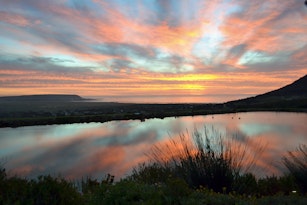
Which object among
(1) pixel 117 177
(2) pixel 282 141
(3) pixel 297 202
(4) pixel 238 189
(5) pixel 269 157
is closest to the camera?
(3) pixel 297 202

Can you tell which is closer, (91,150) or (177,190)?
(177,190)

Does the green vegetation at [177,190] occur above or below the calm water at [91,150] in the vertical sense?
above

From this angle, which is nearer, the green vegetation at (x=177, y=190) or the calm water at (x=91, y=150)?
the green vegetation at (x=177, y=190)

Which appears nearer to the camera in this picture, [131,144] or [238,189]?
[238,189]

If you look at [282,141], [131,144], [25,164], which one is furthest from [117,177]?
[282,141]

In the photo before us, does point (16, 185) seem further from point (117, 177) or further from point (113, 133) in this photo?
point (113, 133)

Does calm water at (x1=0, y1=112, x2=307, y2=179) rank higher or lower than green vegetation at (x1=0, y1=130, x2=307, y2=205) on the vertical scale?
lower

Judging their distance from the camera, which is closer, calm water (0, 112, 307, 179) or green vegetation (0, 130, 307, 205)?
green vegetation (0, 130, 307, 205)

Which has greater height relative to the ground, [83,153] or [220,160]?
[220,160]

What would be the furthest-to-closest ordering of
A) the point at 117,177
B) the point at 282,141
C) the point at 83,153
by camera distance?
the point at 282,141, the point at 83,153, the point at 117,177

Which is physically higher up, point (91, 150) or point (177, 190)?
point (177, 190)

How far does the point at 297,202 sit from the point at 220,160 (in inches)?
96.3

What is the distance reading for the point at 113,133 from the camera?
20125 millimetres

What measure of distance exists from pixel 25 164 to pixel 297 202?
10.2 m
